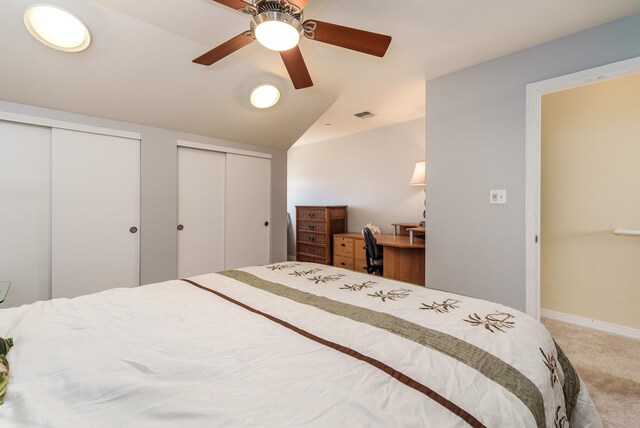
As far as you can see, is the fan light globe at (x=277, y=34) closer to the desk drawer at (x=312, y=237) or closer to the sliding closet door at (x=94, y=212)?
the sliding closet door at (x=94, y=212)

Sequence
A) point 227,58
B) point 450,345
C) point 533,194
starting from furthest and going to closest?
point 227,58 → point 533,194 → point 450,345

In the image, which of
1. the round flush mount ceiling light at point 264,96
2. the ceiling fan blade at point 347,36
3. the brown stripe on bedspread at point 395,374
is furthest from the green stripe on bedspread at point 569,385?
the round flush mount ceiling light at point 264,96

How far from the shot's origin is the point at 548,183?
2766 millimetres

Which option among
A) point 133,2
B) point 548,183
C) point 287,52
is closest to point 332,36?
point 287,52

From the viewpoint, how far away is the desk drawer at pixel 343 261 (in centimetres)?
421

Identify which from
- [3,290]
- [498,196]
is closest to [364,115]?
[498,196]

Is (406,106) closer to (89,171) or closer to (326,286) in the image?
(326,286)

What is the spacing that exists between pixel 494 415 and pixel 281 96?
9.57 ft

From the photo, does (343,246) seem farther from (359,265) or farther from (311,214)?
(311,214)

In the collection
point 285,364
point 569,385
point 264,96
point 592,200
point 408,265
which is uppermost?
point 264,96

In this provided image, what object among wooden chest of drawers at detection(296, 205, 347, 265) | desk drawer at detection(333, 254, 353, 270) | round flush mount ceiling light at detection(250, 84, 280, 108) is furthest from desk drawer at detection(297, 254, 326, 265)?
round flush mount ceiling light at detection(250, 84, 280, 108)

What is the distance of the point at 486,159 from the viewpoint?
2.33 m

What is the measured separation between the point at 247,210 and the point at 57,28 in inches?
87.4

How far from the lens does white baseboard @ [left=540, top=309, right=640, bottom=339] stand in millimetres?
2350
